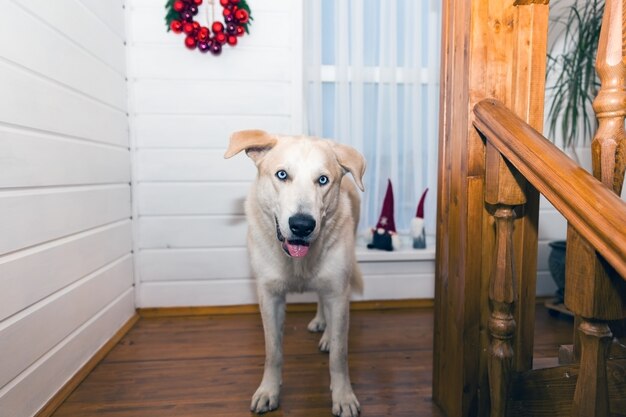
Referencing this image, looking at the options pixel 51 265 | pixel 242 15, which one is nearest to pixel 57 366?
pixel 51 265

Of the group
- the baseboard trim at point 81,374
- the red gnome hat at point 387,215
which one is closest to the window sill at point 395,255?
the red gnome hat at point 387,215

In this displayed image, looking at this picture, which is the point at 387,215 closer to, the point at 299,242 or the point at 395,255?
the point at 395,255

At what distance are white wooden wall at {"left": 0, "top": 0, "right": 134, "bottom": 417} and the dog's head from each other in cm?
69

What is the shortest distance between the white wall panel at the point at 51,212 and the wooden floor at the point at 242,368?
0.65 m

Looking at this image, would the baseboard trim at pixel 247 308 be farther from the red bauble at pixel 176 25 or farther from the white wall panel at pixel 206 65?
the red bauble at pixel 176 25

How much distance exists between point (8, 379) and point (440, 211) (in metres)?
1.51

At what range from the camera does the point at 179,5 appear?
2.27m

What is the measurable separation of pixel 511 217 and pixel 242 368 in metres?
1.35

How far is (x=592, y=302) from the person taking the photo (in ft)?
2.54

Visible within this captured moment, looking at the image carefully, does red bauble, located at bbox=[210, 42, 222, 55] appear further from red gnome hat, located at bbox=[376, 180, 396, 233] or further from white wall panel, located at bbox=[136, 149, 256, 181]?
red gnome hat, located at bbox=[376, 180, 396, 233]

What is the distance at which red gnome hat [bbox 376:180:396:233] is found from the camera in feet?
8.42

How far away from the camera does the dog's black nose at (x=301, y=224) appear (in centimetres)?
133

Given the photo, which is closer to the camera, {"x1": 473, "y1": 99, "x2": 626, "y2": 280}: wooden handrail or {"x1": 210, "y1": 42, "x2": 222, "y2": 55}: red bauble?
{"x1": 473, "y1": 99, "x2": 626, "y2": 280}: wooden handrail

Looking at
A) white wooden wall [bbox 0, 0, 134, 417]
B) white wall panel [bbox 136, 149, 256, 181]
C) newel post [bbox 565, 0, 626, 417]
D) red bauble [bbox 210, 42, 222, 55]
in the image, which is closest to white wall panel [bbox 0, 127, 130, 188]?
white wooden wall [bbox 0, 0, 134, 417]
